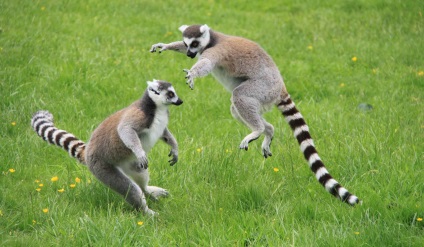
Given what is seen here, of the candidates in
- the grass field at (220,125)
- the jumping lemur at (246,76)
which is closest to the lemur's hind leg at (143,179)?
the grass field at (220,125)

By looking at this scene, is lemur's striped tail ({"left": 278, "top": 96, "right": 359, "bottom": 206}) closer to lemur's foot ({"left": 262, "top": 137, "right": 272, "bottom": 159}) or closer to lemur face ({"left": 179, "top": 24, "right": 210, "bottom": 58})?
lemur's foot ({"left": 262, "top": 137, "right": 272, "bottom": 159})

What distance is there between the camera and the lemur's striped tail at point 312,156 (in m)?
5.21

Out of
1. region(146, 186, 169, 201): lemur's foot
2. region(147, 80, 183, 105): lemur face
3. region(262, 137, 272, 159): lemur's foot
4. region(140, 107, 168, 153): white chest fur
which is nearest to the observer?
region(147, 80, 183, 105): lemur face

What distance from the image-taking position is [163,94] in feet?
18.0

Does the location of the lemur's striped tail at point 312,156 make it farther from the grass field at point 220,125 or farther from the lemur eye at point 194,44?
the lemur eye at point 194,44

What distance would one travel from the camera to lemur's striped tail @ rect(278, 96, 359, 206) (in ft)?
17.1

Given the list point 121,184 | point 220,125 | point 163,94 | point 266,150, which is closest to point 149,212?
point 121,184

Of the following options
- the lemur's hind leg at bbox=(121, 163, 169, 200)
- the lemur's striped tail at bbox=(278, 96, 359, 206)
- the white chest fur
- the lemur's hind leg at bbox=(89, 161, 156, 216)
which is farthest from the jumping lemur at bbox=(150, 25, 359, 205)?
the lemur's hind leg at bbox=(89, 161, 156, 216)

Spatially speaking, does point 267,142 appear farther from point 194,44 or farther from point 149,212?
point 149,212

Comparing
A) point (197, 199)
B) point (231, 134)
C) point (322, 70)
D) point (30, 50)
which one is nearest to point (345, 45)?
point (322, 70)

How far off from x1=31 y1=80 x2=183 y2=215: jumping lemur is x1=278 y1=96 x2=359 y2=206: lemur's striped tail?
113 cm

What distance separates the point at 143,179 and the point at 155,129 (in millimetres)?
546

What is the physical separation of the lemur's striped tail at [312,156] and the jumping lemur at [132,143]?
1134 mm

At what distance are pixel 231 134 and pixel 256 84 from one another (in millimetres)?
1534
